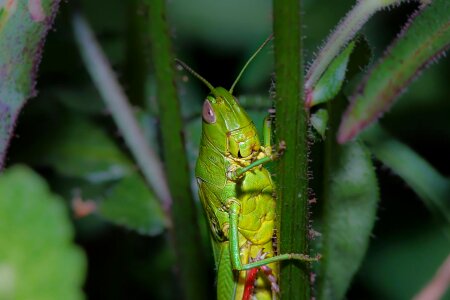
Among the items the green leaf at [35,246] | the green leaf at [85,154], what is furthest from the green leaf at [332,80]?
the green leaf at [85,154]

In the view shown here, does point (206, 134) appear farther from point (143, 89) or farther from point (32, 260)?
point (32, 260)

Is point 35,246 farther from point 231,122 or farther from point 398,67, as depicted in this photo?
point 231,122

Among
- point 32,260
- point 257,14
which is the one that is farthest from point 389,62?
point 257,14

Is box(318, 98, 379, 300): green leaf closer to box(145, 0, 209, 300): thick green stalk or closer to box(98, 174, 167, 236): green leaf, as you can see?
box(145, 0, 209, 300): thick green stalk

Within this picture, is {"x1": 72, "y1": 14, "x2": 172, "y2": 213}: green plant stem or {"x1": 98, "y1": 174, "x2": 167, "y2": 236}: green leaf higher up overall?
{"x1": 72, "y1": 14, "x2": 172, "y2": 213}: green plant stem

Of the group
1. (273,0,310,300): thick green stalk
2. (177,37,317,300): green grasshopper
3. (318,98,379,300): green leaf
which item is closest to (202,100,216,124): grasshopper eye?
(177,37,317,300): green grasshopper

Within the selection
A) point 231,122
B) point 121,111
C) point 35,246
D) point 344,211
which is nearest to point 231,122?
point 231,122

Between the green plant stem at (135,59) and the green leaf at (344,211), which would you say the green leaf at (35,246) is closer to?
the green leaf at (344,211)
